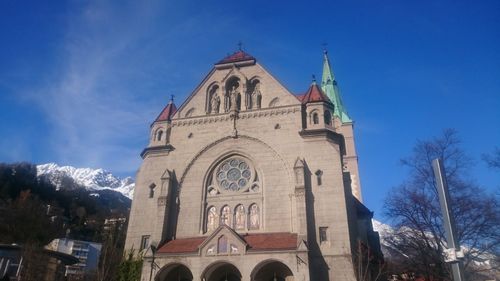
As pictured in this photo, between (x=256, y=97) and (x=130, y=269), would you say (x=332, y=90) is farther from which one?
(x=130, y=269)

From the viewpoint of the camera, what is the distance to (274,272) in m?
23.9

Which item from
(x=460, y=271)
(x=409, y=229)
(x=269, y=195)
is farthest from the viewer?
(x=269, y=195)

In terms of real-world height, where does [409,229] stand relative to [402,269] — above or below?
above

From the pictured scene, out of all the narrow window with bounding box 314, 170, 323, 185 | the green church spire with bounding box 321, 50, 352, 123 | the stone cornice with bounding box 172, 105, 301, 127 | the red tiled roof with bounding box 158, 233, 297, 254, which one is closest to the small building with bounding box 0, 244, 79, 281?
the red tiled roof with bounding box 158, 233, 297, 254

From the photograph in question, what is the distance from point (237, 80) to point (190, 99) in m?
4.60

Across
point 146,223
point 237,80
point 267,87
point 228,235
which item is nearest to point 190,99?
point 237,80

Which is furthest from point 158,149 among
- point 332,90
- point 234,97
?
point 332,90

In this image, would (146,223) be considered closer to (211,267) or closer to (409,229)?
(211,267)

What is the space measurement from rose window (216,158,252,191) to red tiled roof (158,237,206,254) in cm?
455

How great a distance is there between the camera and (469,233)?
58.5ft

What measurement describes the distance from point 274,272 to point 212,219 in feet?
20.3

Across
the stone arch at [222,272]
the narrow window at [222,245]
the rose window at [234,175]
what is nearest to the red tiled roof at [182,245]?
the narrow window at [222,245]

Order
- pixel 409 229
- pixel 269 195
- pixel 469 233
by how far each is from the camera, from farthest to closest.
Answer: pixel 269 195, pixel 409 229, pixel 469 233

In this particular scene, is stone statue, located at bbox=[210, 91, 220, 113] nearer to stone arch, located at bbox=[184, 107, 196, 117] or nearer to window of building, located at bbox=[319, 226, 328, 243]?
stone arch, located at bbox=[184, 107, 196, 117]
